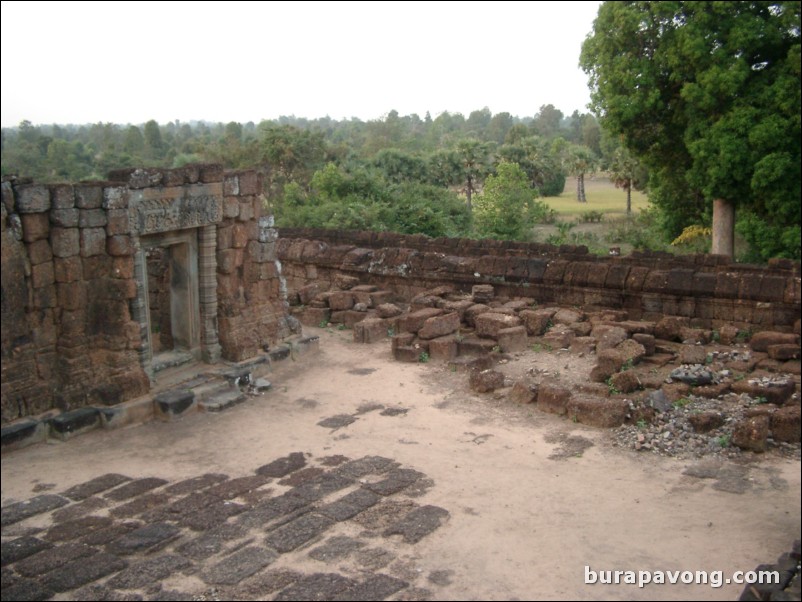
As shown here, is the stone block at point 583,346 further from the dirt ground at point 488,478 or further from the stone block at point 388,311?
the stone block at point 388,311

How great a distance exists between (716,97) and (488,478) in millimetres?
12207

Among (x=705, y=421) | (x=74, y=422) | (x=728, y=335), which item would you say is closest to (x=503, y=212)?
(x=728, y=335)

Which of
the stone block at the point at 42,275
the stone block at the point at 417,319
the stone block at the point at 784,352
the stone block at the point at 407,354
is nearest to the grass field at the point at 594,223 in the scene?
the stone block at the point at 417,319

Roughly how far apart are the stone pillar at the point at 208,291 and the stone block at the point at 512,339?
3.86m

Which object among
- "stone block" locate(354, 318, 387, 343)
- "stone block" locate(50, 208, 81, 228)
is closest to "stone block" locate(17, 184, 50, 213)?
"stone block" locate(50, 208, 81, 228)

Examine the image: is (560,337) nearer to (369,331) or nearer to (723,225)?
(369,331)

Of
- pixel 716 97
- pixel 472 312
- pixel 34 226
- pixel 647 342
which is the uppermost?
pixel 716 97

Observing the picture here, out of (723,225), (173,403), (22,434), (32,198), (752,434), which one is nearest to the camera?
(752,434)

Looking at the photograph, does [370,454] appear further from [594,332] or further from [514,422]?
[594,332]

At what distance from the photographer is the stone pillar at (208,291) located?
10.1 metres

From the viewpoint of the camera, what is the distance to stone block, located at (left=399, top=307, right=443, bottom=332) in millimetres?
11570

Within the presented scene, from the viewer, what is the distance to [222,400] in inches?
367

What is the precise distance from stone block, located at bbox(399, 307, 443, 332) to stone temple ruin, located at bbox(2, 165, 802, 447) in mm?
22

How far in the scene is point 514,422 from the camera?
28.2 ft
